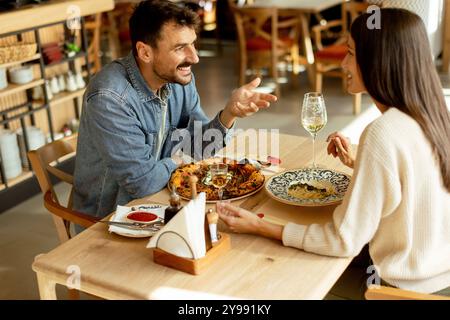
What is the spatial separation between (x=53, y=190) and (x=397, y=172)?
126 centimetres

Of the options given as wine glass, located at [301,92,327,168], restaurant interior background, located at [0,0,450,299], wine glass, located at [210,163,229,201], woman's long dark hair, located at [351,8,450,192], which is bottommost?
restaurant interior background, located at [0,0,450,299]

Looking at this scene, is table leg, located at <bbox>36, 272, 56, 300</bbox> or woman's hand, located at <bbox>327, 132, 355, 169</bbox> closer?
table leg, located at <bbox>36, 272, 56, 300</bbox>

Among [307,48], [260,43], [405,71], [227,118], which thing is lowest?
[307,48]

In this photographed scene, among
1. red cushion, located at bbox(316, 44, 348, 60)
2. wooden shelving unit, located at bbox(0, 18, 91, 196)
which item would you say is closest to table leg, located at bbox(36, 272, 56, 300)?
wooden shelving unit, located at bbox(0, 18, 91, 196)

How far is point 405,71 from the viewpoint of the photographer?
4.87ft

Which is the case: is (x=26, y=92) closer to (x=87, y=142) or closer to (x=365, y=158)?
(x=87, y=142)

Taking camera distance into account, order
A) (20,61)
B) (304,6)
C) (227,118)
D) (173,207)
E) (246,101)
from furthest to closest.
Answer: (304,6)
(20,61)
(227,118)
(246,101)
(173,207)

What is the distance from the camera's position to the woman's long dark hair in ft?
4.86

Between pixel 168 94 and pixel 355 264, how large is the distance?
3.04 ft

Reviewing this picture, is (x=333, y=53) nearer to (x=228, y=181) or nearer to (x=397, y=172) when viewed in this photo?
(x=228, y=181)

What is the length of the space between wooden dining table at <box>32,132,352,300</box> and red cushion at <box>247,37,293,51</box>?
4210 mm

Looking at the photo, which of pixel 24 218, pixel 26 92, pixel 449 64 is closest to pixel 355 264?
pixel 24 218

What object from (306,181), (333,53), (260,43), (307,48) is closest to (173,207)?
(306,181)

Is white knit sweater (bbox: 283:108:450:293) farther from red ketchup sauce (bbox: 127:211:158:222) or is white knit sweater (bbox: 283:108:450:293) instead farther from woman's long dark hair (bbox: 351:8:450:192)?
red ketchup sauce (bbox: 127:211:158:222)
